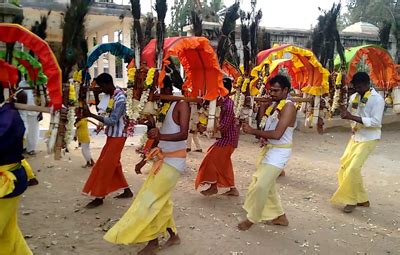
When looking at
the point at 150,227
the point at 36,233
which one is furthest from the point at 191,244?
the point at 36,233

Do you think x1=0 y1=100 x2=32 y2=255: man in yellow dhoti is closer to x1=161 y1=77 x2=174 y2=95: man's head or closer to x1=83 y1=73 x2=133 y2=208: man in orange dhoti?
x1=161 y1=77 x2=174 y2=95: man's head

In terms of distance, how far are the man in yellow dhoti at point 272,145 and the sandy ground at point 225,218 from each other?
1.05 ft

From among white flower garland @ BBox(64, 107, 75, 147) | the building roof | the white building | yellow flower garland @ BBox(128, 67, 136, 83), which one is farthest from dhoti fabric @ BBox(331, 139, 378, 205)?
the building roof

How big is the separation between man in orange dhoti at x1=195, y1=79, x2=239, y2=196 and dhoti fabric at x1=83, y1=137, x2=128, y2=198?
123cm

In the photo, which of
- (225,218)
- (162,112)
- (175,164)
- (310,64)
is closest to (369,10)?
(310,64)

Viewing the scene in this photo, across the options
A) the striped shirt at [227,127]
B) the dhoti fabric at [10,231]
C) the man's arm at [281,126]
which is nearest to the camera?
the dhoti fabric at [10,231]

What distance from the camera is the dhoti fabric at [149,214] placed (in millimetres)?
3930

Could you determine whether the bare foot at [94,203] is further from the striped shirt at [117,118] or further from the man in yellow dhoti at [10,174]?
the man in yellow dhoti at [10,174]

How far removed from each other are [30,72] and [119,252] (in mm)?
2167

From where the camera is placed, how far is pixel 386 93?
25.0 feet

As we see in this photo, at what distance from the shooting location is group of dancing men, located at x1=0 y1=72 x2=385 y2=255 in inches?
130

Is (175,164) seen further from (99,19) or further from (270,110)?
(99,19)

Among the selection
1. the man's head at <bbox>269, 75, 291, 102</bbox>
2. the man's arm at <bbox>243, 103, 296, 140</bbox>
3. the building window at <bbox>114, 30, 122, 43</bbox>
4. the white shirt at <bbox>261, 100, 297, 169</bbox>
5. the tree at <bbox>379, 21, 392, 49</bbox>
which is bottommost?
the white shirt at <bbox>261, 100, 297, 169</bbox>

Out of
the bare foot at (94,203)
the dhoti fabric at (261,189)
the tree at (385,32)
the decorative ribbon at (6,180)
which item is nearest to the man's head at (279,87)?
the dhoti fabric at (261,189)
